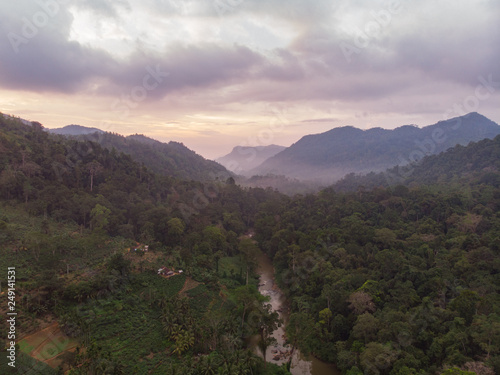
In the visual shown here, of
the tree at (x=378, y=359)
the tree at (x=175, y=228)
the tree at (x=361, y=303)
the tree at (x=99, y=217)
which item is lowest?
the tree at (x=378, y=359)

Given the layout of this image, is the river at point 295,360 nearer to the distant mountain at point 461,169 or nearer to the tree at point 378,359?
the tree at point 378,359

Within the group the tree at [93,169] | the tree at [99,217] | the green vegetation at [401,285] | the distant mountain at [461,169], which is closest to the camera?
the green vegetation at [401,285]

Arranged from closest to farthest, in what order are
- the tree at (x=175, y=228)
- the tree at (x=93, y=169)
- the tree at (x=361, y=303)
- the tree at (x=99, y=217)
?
the tree at (x=361, y=303) < the tree at (x=99, y=217) < the tree at (x=175, y=228) < the tree at (x=93, y=169)

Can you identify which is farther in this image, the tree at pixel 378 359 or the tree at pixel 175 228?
the tree at pixel 175 228

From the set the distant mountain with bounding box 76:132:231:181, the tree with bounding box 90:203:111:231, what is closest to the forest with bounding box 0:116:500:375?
the tree with bounding box 90:203:111:231

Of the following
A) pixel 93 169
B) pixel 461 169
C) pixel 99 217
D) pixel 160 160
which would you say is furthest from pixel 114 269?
pixel 461 169

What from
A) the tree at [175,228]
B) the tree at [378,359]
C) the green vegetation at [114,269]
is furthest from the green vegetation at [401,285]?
the tree at [175,228]

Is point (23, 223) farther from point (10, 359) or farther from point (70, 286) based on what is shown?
point (10, 359)

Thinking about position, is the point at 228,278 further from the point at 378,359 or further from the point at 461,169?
the point at 461,169

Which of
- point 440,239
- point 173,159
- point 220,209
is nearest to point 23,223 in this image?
point 220,209
